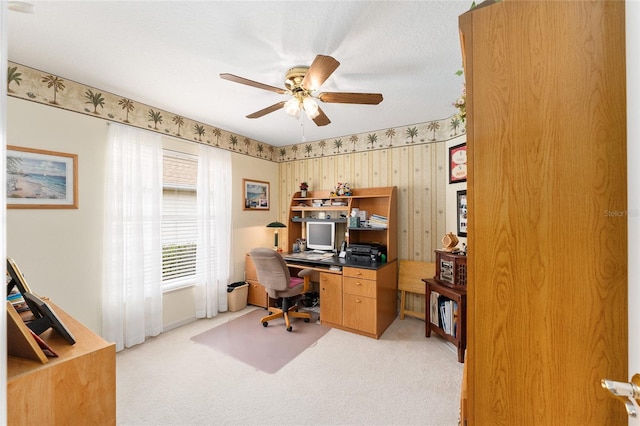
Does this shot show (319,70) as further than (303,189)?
No

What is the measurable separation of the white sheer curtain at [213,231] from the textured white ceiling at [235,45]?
950 millimetres

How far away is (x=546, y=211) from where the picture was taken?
0.68 m

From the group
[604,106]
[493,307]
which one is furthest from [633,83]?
[493,307]

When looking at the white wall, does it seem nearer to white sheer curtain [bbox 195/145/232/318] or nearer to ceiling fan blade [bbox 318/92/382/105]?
white sheer curtain [bbox 195/145/232/318]

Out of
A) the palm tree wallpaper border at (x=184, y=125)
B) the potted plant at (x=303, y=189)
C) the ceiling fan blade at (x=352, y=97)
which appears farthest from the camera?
the potted plant at (x=303, y=189)

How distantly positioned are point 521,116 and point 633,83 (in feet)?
0.68

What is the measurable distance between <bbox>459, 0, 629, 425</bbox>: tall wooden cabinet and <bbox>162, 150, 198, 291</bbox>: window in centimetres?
321

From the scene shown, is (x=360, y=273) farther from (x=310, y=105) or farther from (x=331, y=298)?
(x=310, y=105)

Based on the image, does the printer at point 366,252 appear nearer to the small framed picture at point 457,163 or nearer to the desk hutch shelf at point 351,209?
the desk hutch shelf at point 351,209

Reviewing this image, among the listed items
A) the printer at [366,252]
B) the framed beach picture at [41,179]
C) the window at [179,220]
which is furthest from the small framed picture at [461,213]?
the framed beach picture at [41,179]

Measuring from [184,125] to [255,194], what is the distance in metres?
1.37

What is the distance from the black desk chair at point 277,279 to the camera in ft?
9.54

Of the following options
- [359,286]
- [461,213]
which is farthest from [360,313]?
[461,213]

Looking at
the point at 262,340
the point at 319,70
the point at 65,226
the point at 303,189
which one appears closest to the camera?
the point at 319,70
